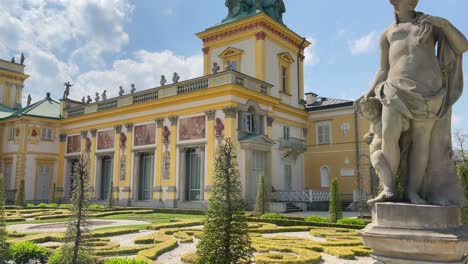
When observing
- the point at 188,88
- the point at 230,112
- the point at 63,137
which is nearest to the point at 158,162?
the point at 188,88

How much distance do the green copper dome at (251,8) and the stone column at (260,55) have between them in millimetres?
2865

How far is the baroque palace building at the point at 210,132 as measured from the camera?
1009 inches

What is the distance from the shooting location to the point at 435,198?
5.10m

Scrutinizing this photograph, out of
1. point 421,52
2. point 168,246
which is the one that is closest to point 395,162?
point 421,52

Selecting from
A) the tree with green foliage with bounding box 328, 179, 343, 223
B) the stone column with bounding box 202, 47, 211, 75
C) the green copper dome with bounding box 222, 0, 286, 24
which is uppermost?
the green copper dome with bounding box 222, 0, 286, 24

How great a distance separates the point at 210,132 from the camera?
25.2 meters

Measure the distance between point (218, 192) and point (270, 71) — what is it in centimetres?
2514

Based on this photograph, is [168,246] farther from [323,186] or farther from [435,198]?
[323,186]

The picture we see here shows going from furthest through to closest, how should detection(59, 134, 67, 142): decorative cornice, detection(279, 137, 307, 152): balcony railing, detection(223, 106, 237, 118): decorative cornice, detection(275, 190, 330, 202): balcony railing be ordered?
detection(59, 134, 67, 142): decorative cornice → detection(279, 137, 307, 152): balcony railing → detection(275, 190, 330, 202): balcony railing → detection(223, 106, 237, 118): decorative cornice

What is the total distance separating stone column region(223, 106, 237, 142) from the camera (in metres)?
24.4

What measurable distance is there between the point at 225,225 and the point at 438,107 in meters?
3.58

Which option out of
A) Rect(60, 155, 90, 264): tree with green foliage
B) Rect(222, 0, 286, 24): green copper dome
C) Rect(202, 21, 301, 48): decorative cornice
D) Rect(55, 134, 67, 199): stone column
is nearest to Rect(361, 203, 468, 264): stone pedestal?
Rect(60, 155, 90, 264): tree with green foliage

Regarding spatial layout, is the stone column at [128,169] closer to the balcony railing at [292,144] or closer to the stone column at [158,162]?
the stone column at [158,162]

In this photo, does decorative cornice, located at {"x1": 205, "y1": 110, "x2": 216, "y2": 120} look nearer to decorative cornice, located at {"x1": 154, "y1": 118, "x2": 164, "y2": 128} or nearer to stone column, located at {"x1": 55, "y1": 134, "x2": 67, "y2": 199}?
decorative cornice, located at {"x1": 154, "y1": 118, "x2": 164, "y2": 128}
